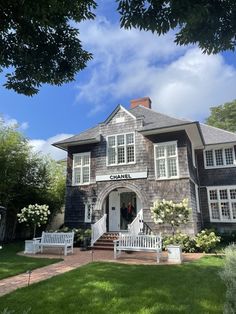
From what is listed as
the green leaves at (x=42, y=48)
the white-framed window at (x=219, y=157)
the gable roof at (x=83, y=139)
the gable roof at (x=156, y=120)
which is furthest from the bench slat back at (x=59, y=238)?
the white-framed window at (x=219, y=157)

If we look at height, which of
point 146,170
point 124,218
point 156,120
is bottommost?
point 124,218

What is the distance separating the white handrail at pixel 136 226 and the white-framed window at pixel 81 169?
14.6 ft

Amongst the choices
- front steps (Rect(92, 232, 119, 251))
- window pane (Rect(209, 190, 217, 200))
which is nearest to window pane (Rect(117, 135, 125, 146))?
front steps (Rect(92, 232, 119, 251))

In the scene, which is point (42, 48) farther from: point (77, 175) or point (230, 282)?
point (77, 175)

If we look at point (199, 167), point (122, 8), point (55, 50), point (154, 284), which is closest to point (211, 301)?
point (154, 284)

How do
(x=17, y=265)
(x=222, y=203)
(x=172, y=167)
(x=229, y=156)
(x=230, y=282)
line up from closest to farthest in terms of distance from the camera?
(x=230, y=282) < (x=17, y=265) < (x=172, y=167) < (x=222, y=203) < (x=229, y=156)

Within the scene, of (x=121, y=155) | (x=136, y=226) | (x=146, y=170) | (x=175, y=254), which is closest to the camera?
(x=175, y=254)

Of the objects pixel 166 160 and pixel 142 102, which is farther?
pixel 142 102

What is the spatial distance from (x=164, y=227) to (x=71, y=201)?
628cm

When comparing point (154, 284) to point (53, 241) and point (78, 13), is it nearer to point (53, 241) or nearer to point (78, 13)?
point (78, 13)

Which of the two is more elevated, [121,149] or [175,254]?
[121,149]

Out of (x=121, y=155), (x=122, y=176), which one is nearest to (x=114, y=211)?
(x=122, y=176)

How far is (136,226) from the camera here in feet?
45.3

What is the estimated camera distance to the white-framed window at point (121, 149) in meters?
16.0
